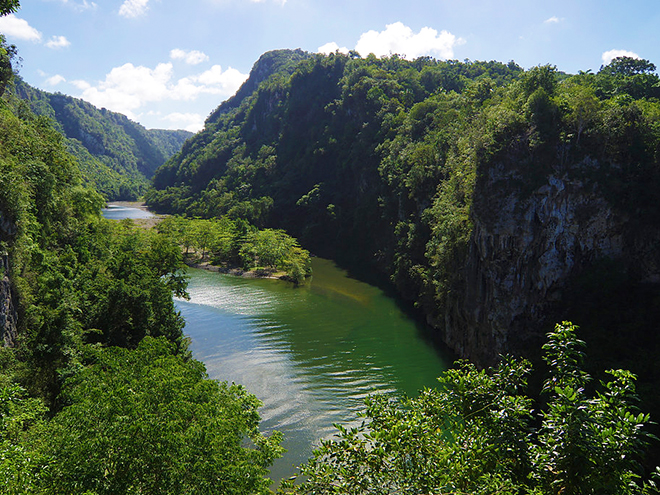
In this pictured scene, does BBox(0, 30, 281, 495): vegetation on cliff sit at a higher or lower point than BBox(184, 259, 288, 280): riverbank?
higher

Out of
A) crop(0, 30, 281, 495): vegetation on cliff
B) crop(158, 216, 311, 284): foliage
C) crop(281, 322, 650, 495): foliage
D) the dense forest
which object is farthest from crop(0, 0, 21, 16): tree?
crop(158, 216, 311, 284): foliage

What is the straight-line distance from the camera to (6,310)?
2134cm

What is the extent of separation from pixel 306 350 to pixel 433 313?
1521cm

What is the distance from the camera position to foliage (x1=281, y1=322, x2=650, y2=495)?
23.0ft

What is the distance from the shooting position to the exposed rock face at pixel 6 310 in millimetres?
20609

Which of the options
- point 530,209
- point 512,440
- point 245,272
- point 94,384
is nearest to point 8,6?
point 94,384

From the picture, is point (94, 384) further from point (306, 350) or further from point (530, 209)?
point (530, 209)

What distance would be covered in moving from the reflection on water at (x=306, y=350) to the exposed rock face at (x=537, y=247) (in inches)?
313

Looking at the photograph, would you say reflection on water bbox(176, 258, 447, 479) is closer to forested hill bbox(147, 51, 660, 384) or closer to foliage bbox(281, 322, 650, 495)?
forested hill bbox(147, 51, 660, 384)

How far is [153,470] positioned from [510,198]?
3090cm

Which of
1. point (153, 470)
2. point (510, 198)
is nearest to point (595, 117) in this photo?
point (510, 198)

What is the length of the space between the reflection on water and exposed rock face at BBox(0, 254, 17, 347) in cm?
1637

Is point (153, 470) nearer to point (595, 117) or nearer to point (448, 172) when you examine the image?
point (595, 117)

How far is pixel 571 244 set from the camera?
30.8 metres
